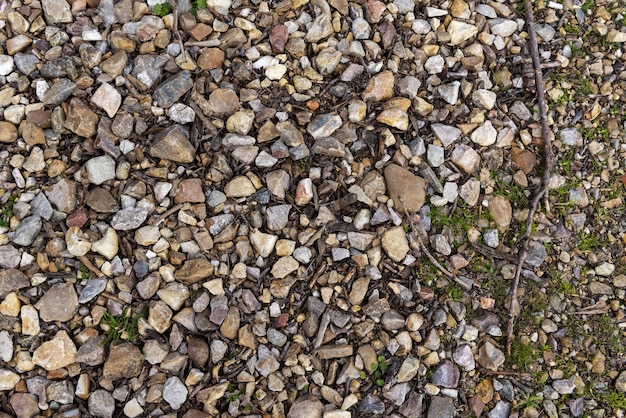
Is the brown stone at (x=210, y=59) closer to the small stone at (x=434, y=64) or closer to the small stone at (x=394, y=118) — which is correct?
the small stone at (x=394, y=118)

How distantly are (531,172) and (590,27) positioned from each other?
4.11 ft

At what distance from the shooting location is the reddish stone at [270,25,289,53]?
3609mm

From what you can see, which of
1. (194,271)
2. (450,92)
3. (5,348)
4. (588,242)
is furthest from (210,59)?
(588,242)

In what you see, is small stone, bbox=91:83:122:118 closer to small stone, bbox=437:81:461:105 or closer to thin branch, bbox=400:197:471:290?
thin branch, bbox=400:197:471:290

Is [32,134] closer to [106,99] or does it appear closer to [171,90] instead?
[106,99]

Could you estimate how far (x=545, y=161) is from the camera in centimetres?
379

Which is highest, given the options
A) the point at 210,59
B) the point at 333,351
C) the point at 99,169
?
the point at 210,59

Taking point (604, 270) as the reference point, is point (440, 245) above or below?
above

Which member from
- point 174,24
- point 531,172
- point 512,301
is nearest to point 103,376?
point 174,24

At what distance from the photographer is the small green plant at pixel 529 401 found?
11.3 feet

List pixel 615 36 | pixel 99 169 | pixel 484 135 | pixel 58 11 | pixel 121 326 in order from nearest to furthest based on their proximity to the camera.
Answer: pixel 121 326 < pixel 99 169 < pixel 58 11 < pixel 484 135 < pixel 615 36

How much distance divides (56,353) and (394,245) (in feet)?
6.70

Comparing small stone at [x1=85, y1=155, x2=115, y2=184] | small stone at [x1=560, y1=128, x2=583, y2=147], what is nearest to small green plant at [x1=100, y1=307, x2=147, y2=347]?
small stone at [x1=85, y1=155, x2=115, y2=184]

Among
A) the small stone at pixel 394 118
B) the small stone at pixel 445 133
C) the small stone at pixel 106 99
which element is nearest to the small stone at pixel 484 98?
the small stone at pixel 445 133
